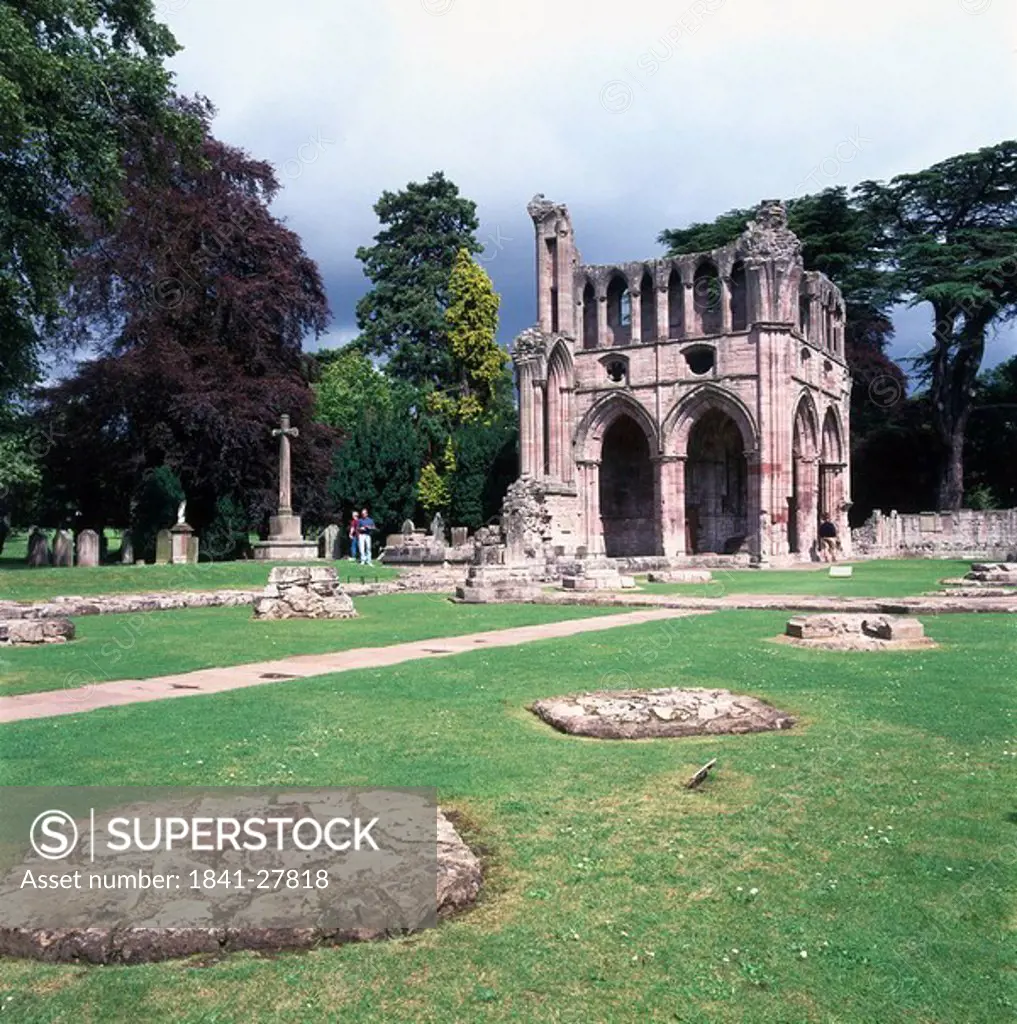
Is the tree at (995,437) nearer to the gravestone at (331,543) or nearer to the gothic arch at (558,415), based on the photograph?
the gothic arch at (558,415)

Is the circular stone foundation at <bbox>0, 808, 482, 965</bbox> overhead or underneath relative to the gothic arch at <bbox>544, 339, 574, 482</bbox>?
underneath

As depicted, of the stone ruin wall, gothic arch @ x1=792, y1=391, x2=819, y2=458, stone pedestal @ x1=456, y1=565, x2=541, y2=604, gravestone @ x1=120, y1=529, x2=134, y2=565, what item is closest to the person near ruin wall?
the stone ruin wall

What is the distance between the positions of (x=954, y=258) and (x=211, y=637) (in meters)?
44.3

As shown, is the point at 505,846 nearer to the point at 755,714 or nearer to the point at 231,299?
the point at 755,714

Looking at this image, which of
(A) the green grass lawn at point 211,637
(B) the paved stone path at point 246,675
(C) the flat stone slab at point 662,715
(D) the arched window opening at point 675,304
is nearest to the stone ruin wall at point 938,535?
(D) the arched window opening at point 675,304

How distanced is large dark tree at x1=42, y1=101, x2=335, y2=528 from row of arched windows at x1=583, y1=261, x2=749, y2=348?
13.8 m

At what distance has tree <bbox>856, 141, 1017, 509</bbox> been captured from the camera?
46750 millimetres

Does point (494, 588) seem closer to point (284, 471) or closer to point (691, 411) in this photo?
point (284, 471)

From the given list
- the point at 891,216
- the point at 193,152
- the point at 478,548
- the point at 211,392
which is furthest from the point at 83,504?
the point at 891,216

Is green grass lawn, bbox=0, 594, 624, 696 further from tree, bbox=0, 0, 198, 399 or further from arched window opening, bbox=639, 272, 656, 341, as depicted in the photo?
arched window opening, bbox=639, 272, 656, 341

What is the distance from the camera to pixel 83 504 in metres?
37.6

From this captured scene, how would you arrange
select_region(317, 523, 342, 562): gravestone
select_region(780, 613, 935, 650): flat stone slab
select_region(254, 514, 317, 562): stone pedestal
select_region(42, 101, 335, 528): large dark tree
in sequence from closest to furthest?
select_region(780, 613, 935, 650): flat stone slab, select_region(254, 514, 317, 562): stone pedestal, select_region(42, 101, 335, 528): large dark tree, select_region(317, 523, 342, 562): gravestone

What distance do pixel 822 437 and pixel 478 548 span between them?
78.8 feet

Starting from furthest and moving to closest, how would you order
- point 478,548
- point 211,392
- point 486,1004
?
point 211,392, point 478,548, point 486,1004
